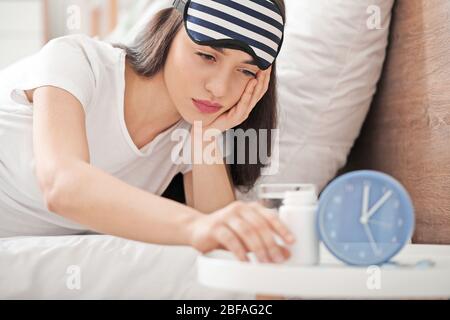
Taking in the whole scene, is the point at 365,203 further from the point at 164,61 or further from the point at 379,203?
the point at 164,61

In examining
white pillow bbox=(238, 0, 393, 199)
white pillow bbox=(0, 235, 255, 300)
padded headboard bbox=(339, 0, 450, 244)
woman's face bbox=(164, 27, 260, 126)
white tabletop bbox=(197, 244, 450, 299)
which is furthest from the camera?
white pillow bbox=(238, 0, 393, 199)

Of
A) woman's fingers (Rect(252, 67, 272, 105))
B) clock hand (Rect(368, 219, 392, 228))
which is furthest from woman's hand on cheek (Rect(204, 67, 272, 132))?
clock hand (Rect(368, 219, 392, 228))

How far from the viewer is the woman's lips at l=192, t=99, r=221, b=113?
113 centimetres

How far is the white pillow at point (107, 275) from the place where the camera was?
950mm

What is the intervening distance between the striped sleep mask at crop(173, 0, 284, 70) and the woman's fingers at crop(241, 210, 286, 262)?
395 mm

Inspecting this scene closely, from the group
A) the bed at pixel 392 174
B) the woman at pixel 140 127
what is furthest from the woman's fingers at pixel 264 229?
the bed at pixel 392 174

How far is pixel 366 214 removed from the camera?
71cm

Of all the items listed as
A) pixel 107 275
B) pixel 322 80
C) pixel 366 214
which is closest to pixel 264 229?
pixel 366 214

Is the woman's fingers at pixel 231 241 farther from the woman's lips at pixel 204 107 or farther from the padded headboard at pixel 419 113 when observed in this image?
the padded headboard at pixel 419 113

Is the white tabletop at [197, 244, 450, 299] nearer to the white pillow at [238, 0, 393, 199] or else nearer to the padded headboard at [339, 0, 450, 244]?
the padded headboard at [339, 0, 450, 244]

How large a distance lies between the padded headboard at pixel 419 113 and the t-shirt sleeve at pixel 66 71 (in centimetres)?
66

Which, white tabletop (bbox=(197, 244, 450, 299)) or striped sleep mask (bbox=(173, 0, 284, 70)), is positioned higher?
striped sleep mask (bbox=(173, 0, 284, 70))

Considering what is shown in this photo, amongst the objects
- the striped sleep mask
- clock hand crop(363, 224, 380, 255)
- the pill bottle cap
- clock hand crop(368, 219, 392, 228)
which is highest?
the striped sleep mask
